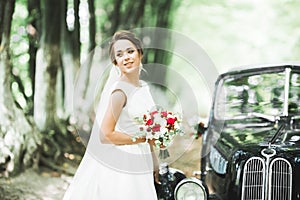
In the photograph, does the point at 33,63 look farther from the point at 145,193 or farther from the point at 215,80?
the point at 145,193

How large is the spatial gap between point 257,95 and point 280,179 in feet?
3.25

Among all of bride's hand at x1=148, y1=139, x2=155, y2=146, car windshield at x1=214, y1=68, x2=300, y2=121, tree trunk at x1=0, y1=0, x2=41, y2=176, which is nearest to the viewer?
bride's hand at x1=148, y1=139, x2=155, y2=146

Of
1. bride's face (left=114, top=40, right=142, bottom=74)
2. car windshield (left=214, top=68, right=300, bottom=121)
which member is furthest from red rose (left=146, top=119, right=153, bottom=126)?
car windshield (left=214, top=68, right=300, bottom=121)

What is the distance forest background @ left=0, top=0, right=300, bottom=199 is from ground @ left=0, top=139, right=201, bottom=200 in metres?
0.06

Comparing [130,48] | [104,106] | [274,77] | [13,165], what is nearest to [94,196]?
[104,106]

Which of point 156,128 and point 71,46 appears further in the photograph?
point 71,46

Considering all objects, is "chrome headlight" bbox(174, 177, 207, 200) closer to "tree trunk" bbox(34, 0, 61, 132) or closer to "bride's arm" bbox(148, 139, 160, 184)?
"bride's arm" bbox(148, 139, 160, 184)

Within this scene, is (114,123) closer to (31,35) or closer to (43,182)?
(43,182)

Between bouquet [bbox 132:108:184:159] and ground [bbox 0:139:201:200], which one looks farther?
ground [bbox 0:139:201:200]

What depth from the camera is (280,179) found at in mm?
3436

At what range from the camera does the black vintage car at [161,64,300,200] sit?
11.3 feet

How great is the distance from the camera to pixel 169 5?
6078mm

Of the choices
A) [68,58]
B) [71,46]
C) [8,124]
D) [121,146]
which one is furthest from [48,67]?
[121,146]

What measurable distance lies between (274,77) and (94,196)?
1.76 meters
